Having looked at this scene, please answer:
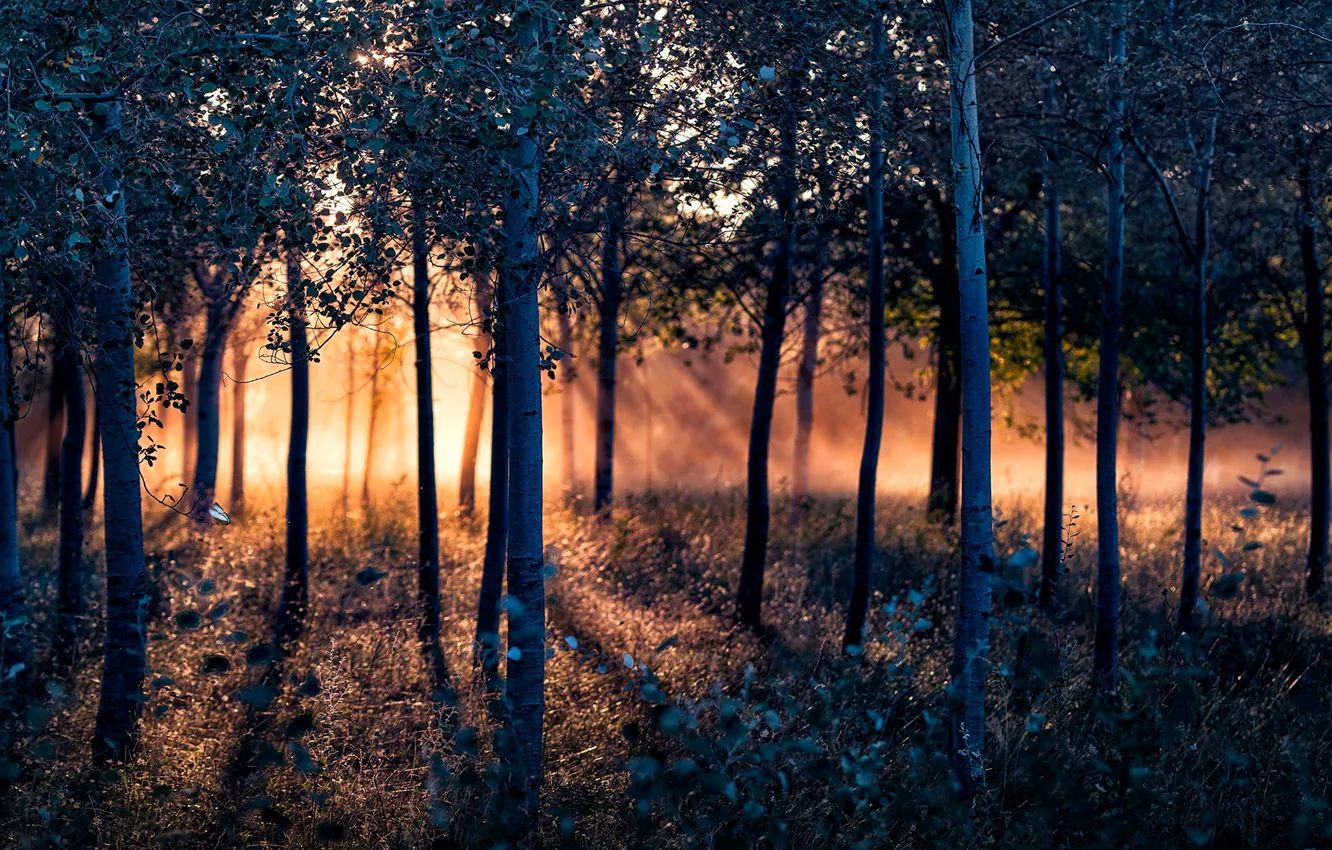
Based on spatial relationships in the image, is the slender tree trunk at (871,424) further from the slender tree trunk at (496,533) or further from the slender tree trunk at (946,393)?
the slender tree trunk at (946,393)

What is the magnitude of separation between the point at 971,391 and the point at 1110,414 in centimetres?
313

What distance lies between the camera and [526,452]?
6.11 m

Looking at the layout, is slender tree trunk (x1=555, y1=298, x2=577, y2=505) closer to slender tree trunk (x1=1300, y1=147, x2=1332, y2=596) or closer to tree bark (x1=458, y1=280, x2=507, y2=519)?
tree bark (x1=458, y1=280, x2=507, y2=519)

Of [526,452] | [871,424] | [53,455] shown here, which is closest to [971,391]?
[526,452]

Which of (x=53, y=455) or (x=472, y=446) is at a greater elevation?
(x=472, y=446)

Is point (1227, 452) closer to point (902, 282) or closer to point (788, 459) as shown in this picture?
point (788, 459)

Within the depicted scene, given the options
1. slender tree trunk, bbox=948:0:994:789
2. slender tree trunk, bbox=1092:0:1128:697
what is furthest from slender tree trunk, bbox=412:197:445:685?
slender tree trunk, bbox=1092:0:1128:697

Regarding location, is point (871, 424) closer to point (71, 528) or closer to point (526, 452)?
point (526, 452)

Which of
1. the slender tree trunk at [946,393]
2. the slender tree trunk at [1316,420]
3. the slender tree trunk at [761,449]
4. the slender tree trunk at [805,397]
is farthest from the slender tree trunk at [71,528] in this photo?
the slender tree trunk at [1316,420]

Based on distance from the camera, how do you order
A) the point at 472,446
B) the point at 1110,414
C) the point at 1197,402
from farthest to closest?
the point at 472,446 → the point at 1197,402 → the point at 1110,414

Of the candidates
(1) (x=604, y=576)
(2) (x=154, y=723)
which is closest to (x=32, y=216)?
(2) (x=154, y=723)

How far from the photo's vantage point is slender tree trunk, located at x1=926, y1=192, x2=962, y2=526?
1495 cm

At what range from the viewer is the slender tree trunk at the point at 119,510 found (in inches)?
261

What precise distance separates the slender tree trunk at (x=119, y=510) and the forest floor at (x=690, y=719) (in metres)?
0.24
